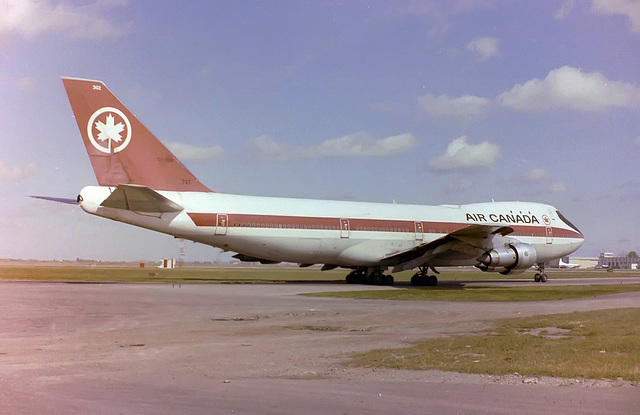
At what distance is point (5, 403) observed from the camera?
616cm

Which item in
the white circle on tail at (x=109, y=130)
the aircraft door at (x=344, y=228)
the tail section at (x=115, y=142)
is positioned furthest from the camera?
the aircraft door at (x=344, y=228)

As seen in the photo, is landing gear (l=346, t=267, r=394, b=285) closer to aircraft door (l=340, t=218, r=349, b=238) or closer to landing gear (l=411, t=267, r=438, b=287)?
landing gear (l=411, t=267, r=438, b=287)

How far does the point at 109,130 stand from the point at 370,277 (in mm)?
15610

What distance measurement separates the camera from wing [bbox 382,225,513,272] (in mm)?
29359

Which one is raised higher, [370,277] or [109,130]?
[109,130]

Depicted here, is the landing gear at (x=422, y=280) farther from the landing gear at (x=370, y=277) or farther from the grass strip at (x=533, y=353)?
the grass strip at (x=533, y=353)

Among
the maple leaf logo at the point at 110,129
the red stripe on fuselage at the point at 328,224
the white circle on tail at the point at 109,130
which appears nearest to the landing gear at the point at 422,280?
the red stripe on fuselage at the point at 328,224

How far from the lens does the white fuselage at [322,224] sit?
27625mm

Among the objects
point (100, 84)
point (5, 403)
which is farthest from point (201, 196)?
point (5, 403)

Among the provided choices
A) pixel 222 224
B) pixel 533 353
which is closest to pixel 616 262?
pixel 222 224

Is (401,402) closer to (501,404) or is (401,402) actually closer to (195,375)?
(501,404)

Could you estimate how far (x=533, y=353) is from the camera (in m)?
9.66

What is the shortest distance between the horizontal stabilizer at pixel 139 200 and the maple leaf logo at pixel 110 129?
2883 mm

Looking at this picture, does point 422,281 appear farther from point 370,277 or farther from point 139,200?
point 139,200
